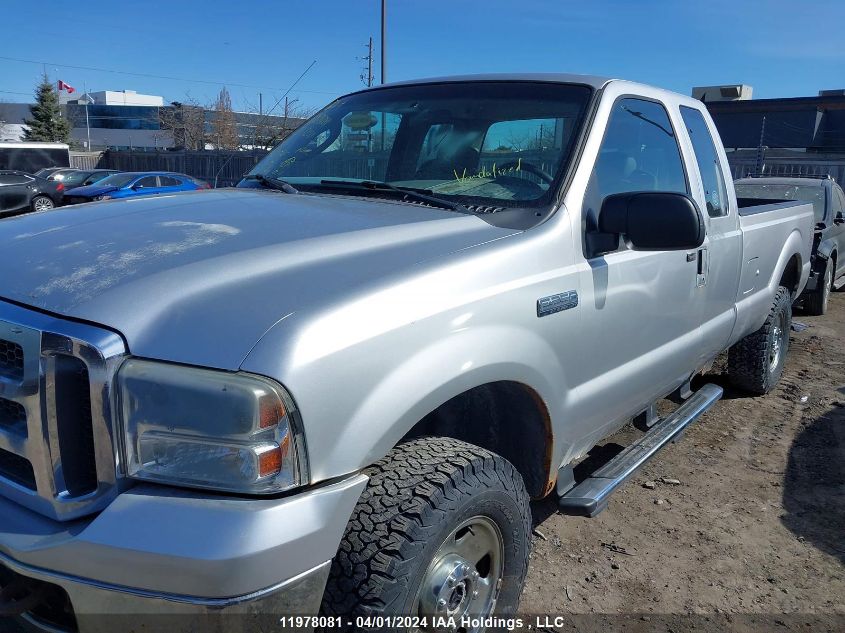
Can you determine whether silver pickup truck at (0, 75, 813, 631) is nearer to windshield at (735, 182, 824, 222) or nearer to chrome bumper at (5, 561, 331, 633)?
chrome bumper at (5, 561, 331, 633)

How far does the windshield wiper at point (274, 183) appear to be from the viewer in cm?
321

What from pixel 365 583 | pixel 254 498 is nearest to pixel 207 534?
pixel 254 498

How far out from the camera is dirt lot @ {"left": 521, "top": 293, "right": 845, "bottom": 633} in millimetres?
2971

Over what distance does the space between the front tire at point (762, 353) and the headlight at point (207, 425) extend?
455 cm

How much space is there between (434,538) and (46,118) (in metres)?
65.2

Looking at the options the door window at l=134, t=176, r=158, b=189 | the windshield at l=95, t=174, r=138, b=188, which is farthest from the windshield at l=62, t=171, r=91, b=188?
the door window at l=134, t=176, r=158, b=189

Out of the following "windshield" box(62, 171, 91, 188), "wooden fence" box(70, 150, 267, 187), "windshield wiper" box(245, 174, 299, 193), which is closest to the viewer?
"windshield wiper" box(245, 174, 299, 193)

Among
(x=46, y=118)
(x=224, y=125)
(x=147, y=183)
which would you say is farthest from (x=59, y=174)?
(x=46, y=118)

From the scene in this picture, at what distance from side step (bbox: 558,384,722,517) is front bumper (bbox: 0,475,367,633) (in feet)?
4.46

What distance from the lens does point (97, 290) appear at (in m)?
1.82

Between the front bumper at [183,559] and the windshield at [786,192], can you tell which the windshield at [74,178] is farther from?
the front bumper at [183,559]

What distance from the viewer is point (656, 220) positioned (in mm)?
2564

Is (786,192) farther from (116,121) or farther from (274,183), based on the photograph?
(116,121)

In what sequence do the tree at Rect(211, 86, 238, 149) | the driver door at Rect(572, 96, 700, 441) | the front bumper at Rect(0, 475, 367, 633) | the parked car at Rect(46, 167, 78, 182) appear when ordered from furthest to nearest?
the tree at Rect(211, 86, 238, 149) → the parked car at Rect(46, 167, 78, 182) → the driver door at Rect(572, 96, 700, 441) → the front bumper at Rect(0, 475, 367, 633)
